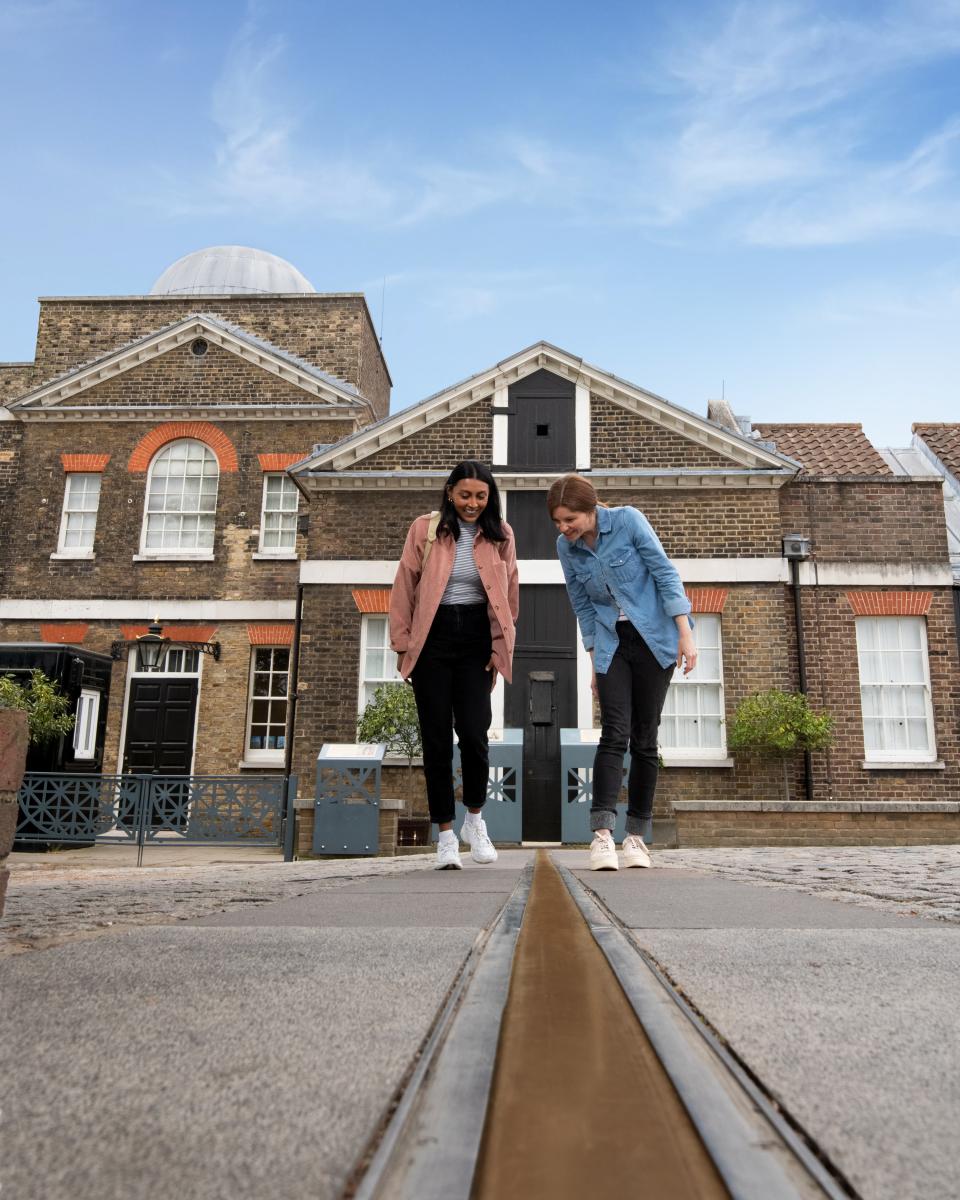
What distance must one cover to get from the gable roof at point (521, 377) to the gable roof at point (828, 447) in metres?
1.97

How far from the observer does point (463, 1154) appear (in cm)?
71

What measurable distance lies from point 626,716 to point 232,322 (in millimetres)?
18948

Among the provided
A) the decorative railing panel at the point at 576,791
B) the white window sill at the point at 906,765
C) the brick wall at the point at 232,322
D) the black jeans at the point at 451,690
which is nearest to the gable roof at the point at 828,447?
the white window sill at the point at 906,765

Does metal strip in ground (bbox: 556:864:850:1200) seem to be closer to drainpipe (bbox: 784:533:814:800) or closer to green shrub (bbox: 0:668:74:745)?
drainpipe (bbox: 784:533:814:800)

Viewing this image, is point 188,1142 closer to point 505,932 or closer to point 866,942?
point 505,932

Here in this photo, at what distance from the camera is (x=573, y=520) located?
15.6ft

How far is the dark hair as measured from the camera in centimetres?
482

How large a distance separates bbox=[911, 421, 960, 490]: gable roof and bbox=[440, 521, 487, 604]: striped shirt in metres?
16.4

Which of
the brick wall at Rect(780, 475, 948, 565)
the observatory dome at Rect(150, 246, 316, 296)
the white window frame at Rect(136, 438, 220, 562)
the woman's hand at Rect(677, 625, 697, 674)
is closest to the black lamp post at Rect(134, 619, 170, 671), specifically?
the white window frame at Rect(136, 438, 220, 562)

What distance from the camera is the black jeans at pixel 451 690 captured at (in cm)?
479

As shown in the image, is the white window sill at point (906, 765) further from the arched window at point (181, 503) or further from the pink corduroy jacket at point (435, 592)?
the arched window at point (181, 503)

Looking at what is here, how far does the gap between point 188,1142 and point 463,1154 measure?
24 cm

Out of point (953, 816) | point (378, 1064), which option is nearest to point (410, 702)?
point (953, 816)

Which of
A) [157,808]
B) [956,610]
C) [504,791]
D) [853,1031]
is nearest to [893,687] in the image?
[956,610]
